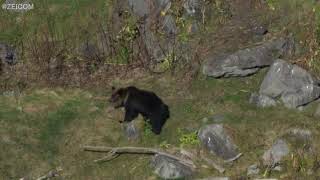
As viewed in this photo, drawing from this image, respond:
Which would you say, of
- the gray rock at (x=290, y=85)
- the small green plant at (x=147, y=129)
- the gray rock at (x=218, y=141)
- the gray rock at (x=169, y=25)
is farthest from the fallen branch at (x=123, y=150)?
the gray rock at (x=169, y=25)

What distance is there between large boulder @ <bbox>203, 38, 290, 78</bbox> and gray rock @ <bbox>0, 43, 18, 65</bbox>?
6309mm

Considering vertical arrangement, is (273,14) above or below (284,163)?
above

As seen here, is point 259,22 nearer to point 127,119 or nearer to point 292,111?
point 292,111

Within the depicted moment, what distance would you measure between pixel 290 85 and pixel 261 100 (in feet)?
3.02

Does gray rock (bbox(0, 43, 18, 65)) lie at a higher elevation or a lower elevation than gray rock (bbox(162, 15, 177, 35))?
lower

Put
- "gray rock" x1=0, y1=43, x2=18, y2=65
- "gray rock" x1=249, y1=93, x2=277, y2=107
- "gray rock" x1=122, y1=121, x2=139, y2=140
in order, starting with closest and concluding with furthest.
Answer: "gray rock" x1=122, y1=121, x2=139, y2=140, "gray rock" x1=249, y1=93, x2=277, y2=107, "gray rock" x1=0, y1=43, x2=18, y2=65

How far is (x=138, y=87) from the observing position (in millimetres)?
18406

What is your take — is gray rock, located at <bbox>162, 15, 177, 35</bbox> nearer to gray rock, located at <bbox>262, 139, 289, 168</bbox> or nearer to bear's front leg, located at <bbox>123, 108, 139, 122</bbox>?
bear's front leg, located at <bbox>123, 108, 139, 122</bbox>

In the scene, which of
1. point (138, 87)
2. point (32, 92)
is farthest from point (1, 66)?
point (138, 87)

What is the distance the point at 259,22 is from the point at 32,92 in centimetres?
750

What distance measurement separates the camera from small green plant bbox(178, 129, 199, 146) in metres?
15.8

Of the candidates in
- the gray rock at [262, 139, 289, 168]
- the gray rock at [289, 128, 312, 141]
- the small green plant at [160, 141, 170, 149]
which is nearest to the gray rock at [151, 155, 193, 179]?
the small green plant at [160, 141, 170, 149]

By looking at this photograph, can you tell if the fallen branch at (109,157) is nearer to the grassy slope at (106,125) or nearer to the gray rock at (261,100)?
the grassy slope at (106,125)

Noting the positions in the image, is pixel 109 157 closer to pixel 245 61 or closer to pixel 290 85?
pixel 245 61
